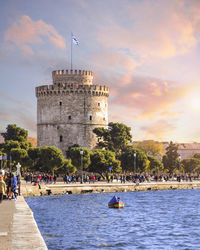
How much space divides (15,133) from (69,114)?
10903 millimetres

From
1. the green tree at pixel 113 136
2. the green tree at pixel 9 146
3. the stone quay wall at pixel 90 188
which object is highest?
the green tree at pixel 113 136

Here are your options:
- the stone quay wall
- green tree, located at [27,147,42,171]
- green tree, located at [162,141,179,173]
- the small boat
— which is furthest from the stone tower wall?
the small boat

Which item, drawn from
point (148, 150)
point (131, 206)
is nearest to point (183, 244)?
point (131, 206)

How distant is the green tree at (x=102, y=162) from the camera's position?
248 feet

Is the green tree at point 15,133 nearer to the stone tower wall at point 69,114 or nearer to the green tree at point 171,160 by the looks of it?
→ the stone tower wall at point 69,114

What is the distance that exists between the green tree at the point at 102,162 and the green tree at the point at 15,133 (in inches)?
589

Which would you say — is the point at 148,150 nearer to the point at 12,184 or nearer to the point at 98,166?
the point at 98,166

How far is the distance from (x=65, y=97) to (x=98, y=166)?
65.6 ft

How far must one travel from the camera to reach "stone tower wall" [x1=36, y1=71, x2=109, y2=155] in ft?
297

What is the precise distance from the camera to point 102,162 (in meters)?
75.4

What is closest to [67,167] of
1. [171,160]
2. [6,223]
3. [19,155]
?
[19,155]

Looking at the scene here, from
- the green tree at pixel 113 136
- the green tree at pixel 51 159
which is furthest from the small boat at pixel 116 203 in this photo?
the green tree at pixel 113 136

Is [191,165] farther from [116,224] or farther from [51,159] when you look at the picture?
[116,224]

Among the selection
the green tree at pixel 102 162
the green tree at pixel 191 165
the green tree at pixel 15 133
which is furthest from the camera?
the green tree at pixel 191 165
